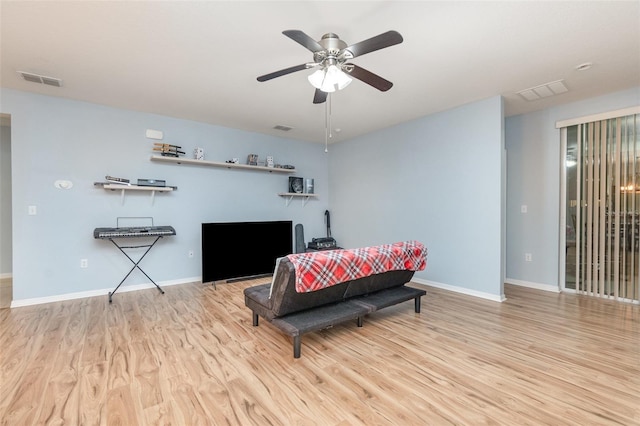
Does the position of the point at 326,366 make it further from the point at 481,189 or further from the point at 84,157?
the point at 84,157

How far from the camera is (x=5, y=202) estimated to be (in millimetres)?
4570

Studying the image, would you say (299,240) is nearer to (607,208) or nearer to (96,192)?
(96,192)

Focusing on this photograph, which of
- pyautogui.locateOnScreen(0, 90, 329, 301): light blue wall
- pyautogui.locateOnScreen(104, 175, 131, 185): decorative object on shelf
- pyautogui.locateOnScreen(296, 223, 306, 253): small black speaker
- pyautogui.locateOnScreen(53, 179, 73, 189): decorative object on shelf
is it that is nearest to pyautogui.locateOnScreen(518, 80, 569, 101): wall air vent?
pyautogui.locateOnScreen(296, 223, 306, 253): small black speaker

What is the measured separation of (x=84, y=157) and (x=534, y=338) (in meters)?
5.67

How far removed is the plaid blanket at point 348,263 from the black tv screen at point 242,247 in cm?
250

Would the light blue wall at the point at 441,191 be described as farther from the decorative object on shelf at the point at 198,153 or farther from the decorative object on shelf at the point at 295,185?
the decorative object on shelf at the point at 198,153

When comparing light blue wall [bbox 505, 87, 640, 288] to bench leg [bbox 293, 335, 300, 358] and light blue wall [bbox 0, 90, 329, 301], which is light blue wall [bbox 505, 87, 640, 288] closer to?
bench leg [bbox 293, 335, 300, 358]

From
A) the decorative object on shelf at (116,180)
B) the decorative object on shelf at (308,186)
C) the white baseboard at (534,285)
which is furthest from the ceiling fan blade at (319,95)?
the white baseboard at (534,285)

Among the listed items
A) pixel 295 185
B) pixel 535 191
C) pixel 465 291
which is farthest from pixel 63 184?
pixel 535 191

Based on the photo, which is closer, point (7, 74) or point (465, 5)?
point (465, 5)

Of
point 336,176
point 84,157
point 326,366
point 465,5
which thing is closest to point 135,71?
point 84,157

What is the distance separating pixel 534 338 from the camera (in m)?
2.59

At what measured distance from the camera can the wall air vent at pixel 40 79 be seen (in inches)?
119

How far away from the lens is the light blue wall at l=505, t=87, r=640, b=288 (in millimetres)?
4070
